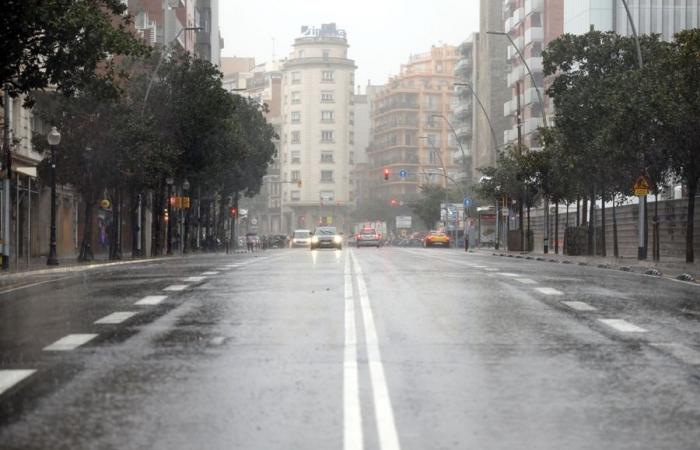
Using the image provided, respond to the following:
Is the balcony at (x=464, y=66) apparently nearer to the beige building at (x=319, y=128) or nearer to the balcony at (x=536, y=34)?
the beige building at (x=319, y=128)

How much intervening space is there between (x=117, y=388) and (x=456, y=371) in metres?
2.65

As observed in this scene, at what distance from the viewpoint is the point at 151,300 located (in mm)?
17094

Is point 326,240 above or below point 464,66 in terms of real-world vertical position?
below

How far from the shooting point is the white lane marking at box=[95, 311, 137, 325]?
13703mm

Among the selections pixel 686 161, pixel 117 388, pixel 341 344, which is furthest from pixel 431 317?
pixel 686 161

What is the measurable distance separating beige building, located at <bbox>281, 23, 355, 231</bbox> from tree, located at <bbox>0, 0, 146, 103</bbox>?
151 meters

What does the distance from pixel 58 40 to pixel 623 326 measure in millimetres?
14826

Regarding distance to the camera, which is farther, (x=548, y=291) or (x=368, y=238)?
(x=368, y=238)

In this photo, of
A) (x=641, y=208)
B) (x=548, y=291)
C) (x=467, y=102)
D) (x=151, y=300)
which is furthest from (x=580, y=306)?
(x=467, y=102)

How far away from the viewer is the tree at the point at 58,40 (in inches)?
878

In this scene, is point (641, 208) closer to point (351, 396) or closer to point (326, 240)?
point (326, 240)

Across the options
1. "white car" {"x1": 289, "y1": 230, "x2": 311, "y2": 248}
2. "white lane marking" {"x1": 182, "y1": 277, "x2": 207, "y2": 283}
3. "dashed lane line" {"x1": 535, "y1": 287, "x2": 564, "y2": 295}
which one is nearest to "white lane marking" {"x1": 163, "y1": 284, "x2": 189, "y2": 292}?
"white lane marking" {"x1": 182, "y1": 277, "x2": 207, "y2": 283}

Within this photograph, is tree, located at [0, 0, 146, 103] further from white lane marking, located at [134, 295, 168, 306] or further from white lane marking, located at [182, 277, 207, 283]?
white lane marking, located at [134, 295, 168, 306]

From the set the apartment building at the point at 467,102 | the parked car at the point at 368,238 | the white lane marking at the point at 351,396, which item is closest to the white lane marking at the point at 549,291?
the white lane marking at the point at 351,396
